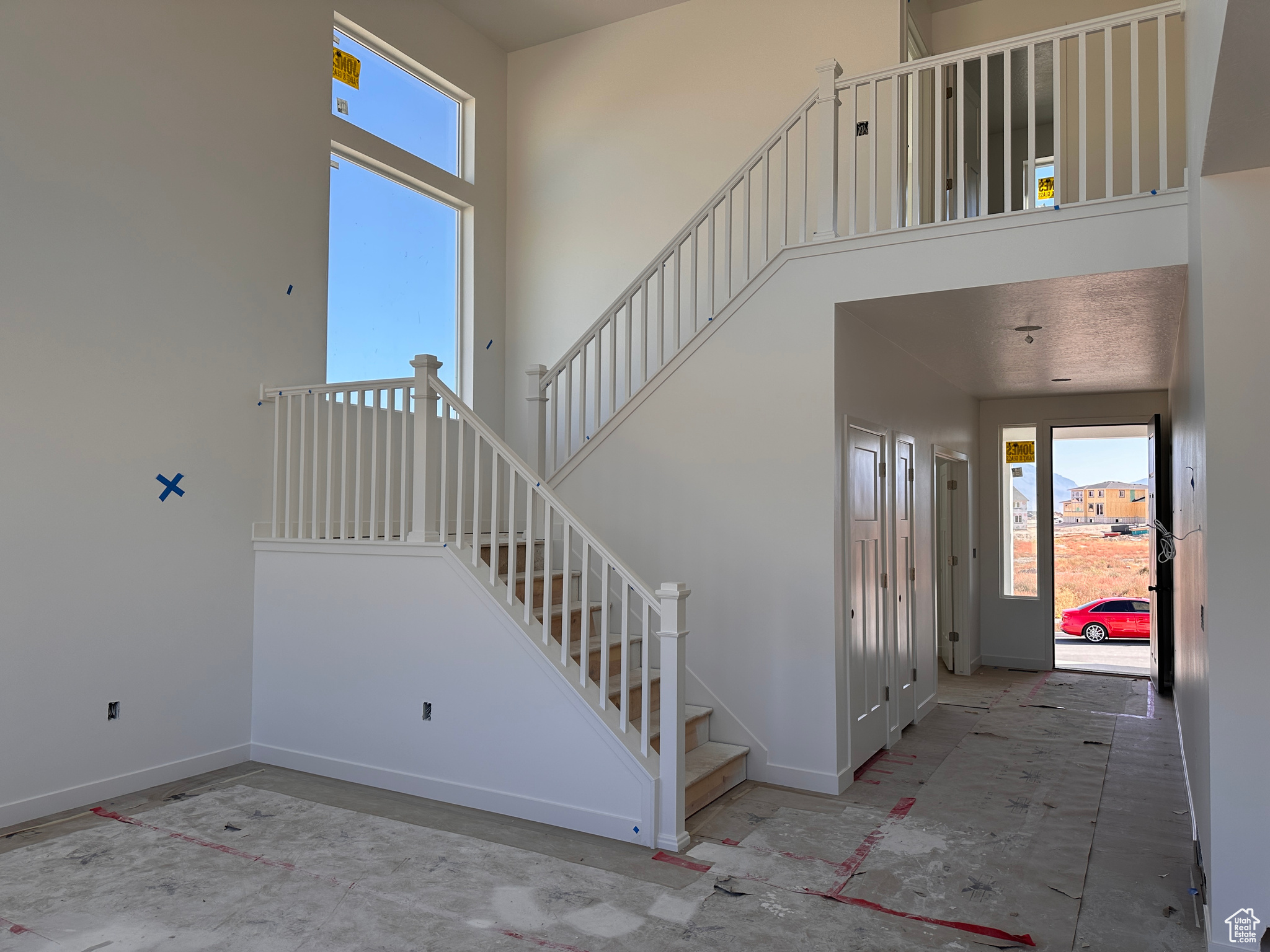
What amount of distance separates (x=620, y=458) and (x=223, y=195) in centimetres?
285

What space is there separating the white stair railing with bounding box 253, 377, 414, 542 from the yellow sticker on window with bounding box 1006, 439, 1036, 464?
20.1 ft

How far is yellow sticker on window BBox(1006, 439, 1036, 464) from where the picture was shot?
8.68 m

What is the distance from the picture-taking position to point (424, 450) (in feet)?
14.6

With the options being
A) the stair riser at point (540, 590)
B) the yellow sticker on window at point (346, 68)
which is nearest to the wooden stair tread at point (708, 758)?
the stair riser at point (540, 590)

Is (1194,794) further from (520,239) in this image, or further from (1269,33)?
(520,239)

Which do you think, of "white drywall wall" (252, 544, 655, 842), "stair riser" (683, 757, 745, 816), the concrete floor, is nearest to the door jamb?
the concrete floor

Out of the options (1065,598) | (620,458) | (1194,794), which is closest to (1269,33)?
(1194,794)

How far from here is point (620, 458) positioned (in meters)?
5.37

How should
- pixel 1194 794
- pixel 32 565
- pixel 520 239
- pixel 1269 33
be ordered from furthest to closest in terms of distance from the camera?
pixel 520 239
pixel 32 565
pixel 1194 794
pixel 1269 33

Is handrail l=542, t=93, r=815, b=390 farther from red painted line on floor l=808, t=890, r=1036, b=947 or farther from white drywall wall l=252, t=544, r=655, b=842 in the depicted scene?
red painted line on floor l=808, t=890, r=1036, b=947

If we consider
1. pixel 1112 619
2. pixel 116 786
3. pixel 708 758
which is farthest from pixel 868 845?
pixel 1112 619

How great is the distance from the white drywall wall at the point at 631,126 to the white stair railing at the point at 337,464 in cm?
193

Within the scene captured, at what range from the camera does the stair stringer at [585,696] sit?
3.75 metres

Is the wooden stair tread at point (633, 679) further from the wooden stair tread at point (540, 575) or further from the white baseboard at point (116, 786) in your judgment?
the white baseboard at point (116, 786)
